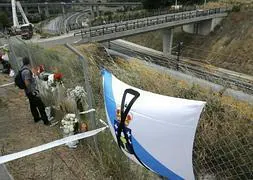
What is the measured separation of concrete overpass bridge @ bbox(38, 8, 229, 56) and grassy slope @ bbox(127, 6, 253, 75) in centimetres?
147

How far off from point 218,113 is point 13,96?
5.59 metres

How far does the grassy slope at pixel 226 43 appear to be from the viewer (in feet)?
113

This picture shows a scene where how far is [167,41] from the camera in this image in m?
41.6

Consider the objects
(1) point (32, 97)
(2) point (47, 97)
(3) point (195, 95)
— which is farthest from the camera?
(2) point (47, 97)

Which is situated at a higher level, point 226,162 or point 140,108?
point 140,108

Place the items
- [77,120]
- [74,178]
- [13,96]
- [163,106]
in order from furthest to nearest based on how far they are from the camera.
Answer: [13,96] → [77,120] → [74,178] → [163,106]

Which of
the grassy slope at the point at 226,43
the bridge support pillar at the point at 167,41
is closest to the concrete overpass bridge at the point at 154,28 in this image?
the bridge support pillar at the point at 167,41

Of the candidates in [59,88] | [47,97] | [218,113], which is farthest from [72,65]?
[218,113]

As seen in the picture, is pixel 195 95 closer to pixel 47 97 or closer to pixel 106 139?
pixel 106 139

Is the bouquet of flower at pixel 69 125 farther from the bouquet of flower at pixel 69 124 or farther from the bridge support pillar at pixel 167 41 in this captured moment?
the bridge support pillar at pixel 167 41

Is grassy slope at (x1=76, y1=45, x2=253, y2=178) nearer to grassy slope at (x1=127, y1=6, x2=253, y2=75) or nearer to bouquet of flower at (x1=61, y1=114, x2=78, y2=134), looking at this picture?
bouquet of flower at (x1=61, y1=114, x2=78, y2=134)

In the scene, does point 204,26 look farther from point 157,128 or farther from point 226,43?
point 157,128

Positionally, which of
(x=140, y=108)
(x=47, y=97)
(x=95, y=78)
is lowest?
(x=47, y=97)

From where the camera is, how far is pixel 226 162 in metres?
4.33
